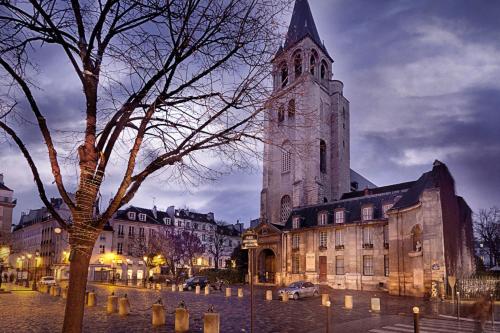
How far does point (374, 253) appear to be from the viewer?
44.0 meters

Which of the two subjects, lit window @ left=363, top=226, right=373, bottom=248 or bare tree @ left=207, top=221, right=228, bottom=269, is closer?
lit window @ left=363, top=226, right=373, bottom=248

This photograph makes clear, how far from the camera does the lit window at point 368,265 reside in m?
44.4

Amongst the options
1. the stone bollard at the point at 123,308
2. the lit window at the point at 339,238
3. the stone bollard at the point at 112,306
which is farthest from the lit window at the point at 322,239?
the stone bollard at the point at 123,308

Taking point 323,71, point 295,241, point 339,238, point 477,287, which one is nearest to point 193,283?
point 295,241

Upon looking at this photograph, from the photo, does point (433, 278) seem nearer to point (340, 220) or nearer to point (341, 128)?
point (340, 220)

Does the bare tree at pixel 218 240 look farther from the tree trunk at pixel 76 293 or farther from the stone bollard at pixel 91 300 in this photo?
the tree trunk at pixel 76 293

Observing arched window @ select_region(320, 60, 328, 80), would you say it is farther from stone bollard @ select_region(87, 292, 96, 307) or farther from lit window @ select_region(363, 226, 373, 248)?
stone bollard @ select_region(87, 292, 96, 307)

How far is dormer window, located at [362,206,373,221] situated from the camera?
149ft

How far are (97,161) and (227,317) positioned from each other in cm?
1297

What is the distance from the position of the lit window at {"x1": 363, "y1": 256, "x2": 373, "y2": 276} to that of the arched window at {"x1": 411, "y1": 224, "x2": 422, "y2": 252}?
940 cm

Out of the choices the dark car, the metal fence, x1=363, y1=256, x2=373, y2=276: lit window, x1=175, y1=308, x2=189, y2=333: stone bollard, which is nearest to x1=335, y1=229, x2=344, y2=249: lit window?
x1=363, y1=256, x2=373, y2=276: lit window

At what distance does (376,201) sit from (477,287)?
18399mm

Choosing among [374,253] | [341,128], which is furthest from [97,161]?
[341,128]

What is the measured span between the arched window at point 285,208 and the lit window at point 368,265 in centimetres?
1927
